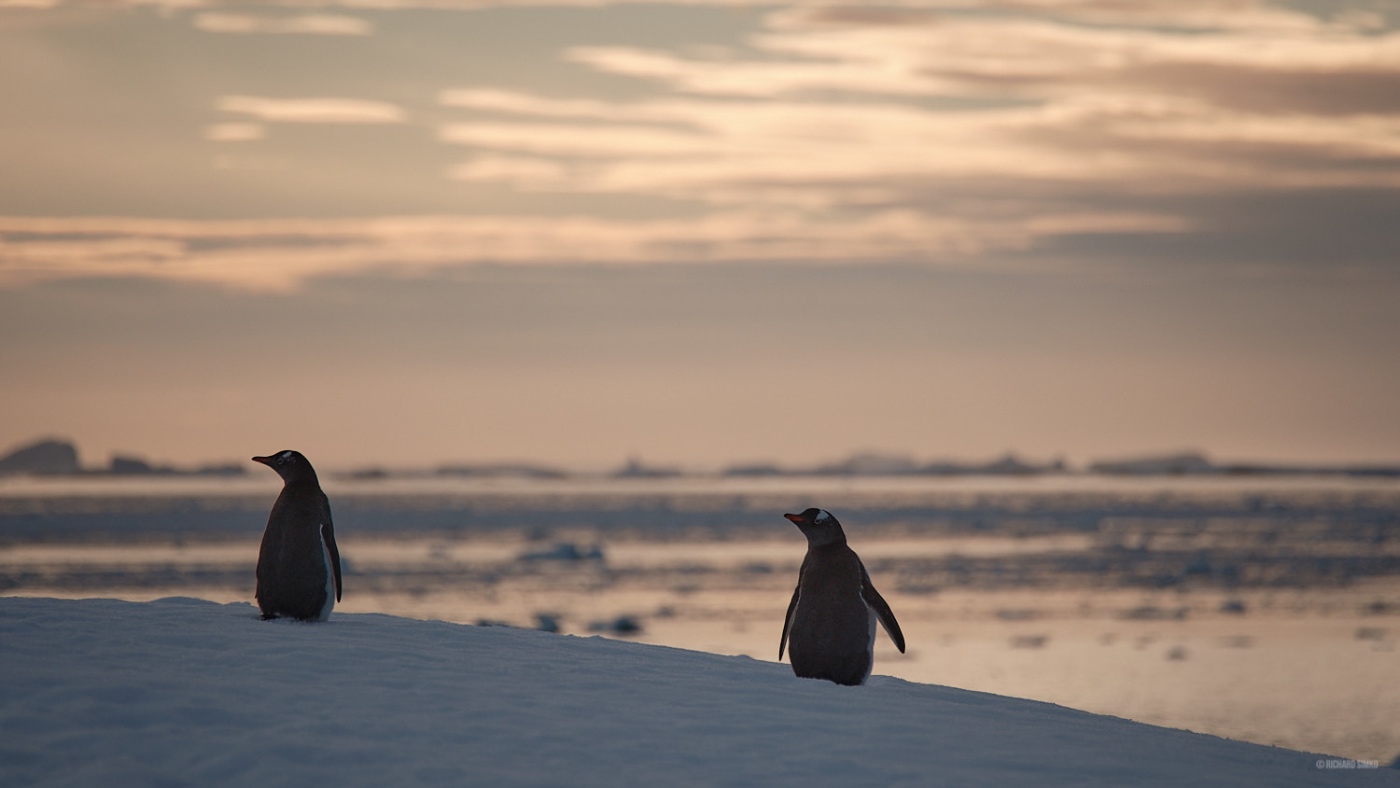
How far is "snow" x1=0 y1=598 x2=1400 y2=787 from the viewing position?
6.61 meters

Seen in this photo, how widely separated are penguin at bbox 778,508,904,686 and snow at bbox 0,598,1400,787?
0.69 feet

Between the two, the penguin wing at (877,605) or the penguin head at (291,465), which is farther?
the penguin head at (291,465)

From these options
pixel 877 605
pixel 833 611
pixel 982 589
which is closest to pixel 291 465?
pixel 833 611

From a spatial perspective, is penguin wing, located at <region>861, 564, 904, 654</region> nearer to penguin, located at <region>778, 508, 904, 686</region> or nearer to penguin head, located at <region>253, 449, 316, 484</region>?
penguin, located at <region>778, 508, 904, 686</region>

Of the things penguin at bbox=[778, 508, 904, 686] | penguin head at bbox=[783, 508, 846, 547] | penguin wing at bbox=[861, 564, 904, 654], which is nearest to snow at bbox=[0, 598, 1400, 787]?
penguin at bbox=[778, 508, 904, 686]

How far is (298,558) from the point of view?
9547 mm

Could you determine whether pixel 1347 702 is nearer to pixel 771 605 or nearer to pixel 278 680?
pixel 771 605

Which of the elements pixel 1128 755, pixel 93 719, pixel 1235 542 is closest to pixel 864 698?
pixel 1128 755

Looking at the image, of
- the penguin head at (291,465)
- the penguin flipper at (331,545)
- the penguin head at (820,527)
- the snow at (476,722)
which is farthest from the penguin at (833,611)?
the penguin head at (291,465)

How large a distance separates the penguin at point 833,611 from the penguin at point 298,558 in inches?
126

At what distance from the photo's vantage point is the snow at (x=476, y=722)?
6.61 m

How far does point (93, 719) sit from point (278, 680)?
3.51 feet

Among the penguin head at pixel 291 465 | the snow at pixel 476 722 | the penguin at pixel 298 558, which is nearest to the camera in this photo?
the snow at pixel 476 722

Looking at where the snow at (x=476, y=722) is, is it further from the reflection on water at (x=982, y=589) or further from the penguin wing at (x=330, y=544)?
the reflection on water at (x=982, y=589)
